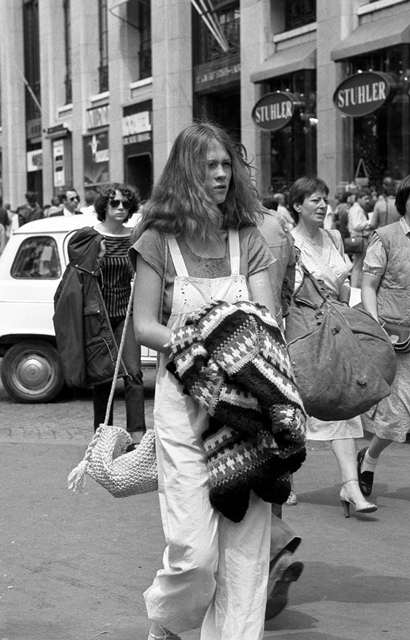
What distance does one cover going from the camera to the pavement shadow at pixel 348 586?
5.16 m

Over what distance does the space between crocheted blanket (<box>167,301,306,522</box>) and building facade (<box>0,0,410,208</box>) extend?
1692 centimetres

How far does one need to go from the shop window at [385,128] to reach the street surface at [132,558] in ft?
43.5

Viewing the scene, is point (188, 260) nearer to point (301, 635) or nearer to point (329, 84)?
point (301, 635)

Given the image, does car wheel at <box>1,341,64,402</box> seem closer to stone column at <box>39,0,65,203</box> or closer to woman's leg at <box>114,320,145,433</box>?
woman's leg at <box>114,320,145,433</box>

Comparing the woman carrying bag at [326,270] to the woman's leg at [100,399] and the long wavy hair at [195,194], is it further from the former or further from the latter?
the long wavy hair at [195,194]

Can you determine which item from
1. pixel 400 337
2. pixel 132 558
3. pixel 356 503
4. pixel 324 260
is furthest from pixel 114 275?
pixel 132 558

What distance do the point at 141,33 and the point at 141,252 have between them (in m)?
30.4

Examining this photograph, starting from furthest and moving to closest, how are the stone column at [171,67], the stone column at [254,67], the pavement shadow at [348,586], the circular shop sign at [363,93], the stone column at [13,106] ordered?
the stone column at [13,106]
the stone column at [171,67]
the stone column at [254,67]
the circular shop sign at [363,93]
the pavement shadow at [348,586]

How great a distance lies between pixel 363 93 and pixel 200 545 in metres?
17.7

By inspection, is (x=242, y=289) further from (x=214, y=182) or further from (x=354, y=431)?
(x=354, y=431)

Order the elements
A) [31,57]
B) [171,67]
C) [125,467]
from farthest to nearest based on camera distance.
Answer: [31,57], [171,67], [125,467]

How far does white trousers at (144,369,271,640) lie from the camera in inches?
147

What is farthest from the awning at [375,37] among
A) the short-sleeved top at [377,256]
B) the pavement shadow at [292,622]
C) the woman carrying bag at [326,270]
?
the pavement shadow at [292,622]

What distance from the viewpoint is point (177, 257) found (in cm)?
394
